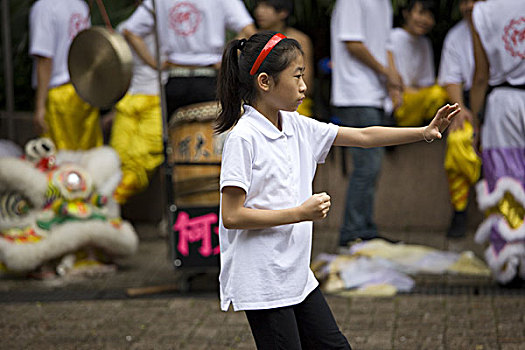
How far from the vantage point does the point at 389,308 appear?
4750 millimetres

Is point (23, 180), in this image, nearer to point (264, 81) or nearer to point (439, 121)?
point (264, 81)

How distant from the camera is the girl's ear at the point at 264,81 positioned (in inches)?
109

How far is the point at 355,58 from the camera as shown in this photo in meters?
5.61

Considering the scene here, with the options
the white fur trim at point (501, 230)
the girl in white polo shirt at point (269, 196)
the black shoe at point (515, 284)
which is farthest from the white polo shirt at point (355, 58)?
the girl in white polo shirt at point (269, 196)

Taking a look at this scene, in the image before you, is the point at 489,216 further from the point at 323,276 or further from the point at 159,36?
the point at 159,36

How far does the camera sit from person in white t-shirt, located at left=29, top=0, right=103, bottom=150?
6070mm

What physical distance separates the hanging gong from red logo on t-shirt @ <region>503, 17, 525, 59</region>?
2125 millimetres

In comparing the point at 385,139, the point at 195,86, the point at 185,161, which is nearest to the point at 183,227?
the point at 185,161

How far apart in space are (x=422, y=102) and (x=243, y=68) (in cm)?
430

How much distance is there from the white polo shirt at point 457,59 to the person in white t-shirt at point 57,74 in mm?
2495

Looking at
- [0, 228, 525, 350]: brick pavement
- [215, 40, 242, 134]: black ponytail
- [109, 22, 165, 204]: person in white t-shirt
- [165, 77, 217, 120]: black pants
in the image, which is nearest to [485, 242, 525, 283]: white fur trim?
[0, 228, 525, 350]: brick pavement

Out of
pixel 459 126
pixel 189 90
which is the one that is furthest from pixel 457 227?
pixel 189 90

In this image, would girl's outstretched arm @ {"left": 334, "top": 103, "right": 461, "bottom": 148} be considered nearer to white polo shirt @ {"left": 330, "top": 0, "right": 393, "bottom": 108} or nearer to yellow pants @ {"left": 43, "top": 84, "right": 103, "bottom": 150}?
white polo shirt @ {"left": 330, "top": 0, "right": 393, "bottom": 108}

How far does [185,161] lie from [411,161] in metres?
2.67
